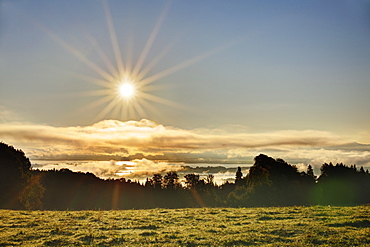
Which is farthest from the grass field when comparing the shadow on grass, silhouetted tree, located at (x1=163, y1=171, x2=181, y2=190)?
silhouetted tree, located at (x1=163, y1=171, x2=181, y2=190)

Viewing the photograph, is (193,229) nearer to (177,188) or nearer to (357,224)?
(357,224)

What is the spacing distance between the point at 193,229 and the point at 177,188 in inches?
4463

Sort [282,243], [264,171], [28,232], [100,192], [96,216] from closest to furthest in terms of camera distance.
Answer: [282,243] < [28,232] < [96,216] < [264,171] < [100,192]

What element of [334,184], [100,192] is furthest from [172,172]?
[334,184]

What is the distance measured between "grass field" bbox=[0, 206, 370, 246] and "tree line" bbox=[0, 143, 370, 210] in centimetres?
1046

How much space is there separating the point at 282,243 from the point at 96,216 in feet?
57.0

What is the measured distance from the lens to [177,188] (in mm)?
133500

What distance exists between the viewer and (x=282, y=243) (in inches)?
695

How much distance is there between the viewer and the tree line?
5762cm

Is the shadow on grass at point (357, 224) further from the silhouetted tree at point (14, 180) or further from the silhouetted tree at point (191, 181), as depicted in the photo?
the silhouetted tree at point (191, 181)

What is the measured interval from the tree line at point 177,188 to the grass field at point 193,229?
34.3ft

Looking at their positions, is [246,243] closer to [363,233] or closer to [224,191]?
[363,233]

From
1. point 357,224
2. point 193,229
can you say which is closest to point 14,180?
point 193,229

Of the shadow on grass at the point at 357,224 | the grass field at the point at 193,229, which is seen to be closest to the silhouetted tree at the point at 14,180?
the grass field at the point at 193,229
